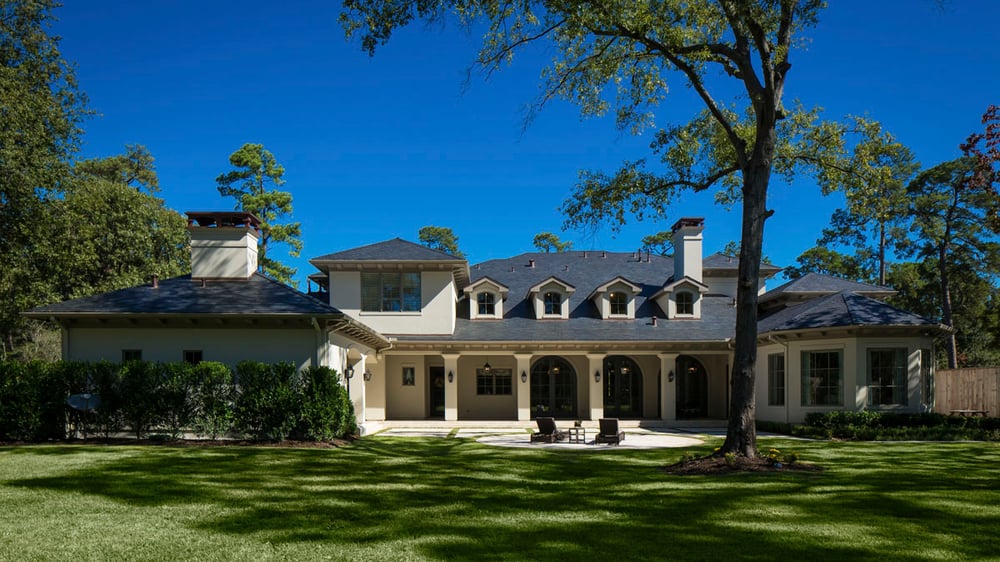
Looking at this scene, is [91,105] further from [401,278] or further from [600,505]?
[600,505]

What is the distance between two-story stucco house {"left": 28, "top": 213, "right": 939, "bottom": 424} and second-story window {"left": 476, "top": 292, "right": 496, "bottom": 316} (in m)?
0.04

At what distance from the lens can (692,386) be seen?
2773 cm

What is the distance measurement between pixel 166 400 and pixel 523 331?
43.6 ft

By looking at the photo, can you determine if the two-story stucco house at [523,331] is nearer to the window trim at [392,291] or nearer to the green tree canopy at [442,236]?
the window trim at [392,291]

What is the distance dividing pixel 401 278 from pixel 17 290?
47.7 feet

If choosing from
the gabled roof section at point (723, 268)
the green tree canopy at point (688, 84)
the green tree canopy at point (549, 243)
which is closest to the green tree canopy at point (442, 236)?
the green tree canopy at point (549, 243)

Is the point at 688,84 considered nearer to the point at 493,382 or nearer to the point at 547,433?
the point at 547,433

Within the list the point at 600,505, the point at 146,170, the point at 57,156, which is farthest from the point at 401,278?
the point at 146,170

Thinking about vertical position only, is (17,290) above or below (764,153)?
below

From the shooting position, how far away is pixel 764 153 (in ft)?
42.8

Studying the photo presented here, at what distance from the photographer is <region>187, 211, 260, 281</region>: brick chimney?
19047mm

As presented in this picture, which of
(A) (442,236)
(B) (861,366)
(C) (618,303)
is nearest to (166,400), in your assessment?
(C) (618,303)

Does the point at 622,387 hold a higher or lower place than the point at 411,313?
lower

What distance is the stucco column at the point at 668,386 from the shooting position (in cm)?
2538
